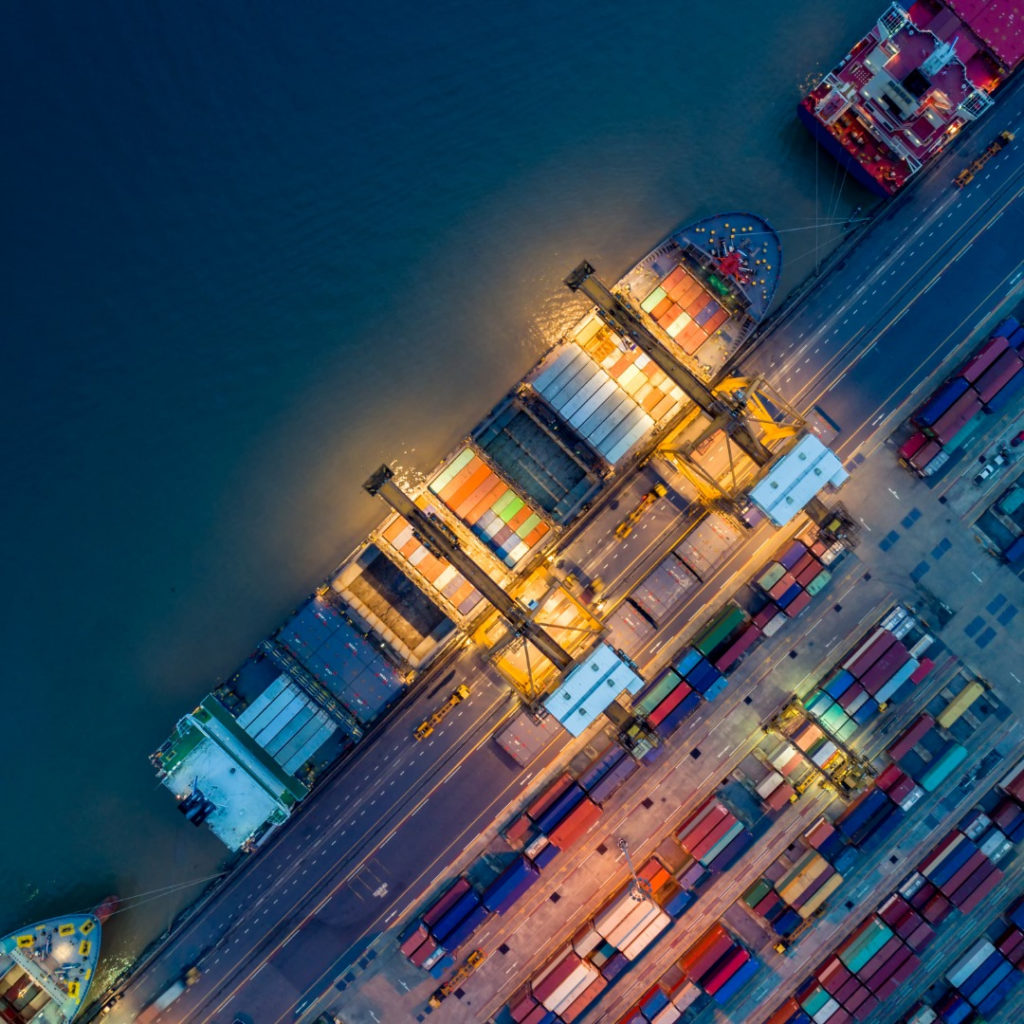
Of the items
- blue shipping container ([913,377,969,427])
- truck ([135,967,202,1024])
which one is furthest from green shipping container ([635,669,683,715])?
truck ([135,967,202,1024])

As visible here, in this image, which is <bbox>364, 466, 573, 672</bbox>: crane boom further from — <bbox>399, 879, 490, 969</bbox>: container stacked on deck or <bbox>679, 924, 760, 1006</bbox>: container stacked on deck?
<bbox>679, 924, 760, 1006</bbox>: container stacked on deck

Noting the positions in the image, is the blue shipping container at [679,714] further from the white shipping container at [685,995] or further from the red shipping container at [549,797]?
the white shipping container at [685,995]

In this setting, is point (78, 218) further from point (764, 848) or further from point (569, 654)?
point (764, 848)

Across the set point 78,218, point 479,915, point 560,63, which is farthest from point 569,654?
point 78,218

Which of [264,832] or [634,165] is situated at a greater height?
[634,165]

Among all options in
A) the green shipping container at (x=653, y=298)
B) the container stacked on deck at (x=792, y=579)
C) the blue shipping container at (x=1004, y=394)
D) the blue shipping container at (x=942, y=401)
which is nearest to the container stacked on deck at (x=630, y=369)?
the green shipping container at (x=653, y=298)

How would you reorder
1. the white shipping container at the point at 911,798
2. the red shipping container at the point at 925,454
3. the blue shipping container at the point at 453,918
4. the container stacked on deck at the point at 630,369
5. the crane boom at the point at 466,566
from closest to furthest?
the crane boom at the point at 466,566 < the container stacked on deck at the point at 630,369 < the blue shipping container at the point at 453,918 < the white shipping container at the point at 911,798 < the red shipping container at the point at 925,454
